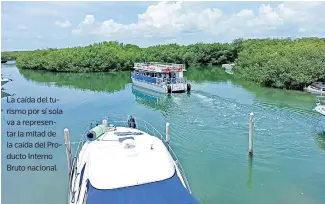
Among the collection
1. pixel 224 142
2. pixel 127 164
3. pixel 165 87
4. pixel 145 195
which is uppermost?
pixel 127 164

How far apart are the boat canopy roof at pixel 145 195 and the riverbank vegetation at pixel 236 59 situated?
2665 centimetres

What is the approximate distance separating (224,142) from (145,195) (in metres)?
11.3

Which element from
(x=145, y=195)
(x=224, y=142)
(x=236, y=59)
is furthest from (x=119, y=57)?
(x=145, y=195)

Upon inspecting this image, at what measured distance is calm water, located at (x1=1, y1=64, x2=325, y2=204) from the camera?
1250 centimetres

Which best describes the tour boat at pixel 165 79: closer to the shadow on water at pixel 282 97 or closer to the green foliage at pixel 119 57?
the shadow on water at pixel 282 97

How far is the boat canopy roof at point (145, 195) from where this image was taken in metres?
6.82

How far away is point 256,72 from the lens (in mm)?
37594

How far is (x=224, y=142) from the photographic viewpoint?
1766 cm

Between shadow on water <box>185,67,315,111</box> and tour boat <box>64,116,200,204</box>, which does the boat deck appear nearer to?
tour boat <box>64,116,200,204</box>

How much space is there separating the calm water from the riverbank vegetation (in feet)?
7.04

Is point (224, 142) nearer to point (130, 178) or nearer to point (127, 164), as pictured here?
point (127, 164)

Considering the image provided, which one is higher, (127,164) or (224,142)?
(127,164)

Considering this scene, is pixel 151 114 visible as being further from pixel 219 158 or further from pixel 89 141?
pixel 89 141

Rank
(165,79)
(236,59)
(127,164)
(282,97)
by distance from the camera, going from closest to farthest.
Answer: (127,164)
(282,97)
(165,79)
(236,59)
